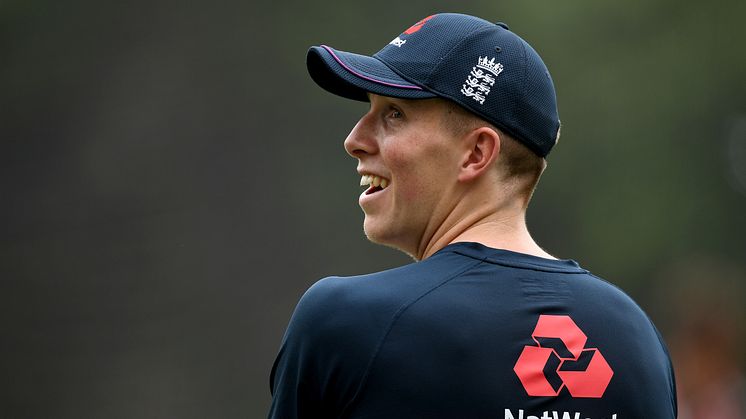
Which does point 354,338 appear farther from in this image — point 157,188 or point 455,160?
point 157,188

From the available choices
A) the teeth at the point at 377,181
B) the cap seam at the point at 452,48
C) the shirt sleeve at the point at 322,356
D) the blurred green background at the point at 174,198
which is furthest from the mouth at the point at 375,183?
the blurred green background at the point at 174,198

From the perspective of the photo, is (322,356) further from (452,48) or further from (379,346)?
(452,48)

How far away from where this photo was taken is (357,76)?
8.31 ft

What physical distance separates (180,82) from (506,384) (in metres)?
11.4

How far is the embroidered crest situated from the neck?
0.24 meters

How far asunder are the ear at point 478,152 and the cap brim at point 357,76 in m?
0.13

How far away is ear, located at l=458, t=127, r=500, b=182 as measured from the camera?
8.14 ft

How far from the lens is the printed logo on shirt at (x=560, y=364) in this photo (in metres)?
2.17

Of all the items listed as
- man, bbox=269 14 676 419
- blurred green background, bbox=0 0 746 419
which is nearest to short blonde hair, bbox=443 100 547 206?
man, bbox=269 14 676 419

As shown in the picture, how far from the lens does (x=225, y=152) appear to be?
12.9 m

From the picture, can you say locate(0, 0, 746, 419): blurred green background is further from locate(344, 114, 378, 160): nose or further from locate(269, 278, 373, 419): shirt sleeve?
locate(269, 278, 373, 419): shirt sleeve

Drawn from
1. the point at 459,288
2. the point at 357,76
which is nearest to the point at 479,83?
the point at 357,76

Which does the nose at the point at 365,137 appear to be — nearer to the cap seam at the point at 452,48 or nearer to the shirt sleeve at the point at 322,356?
the cap seam at the point at 452,48

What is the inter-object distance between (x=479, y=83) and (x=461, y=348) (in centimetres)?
62
